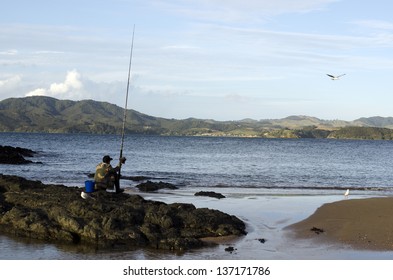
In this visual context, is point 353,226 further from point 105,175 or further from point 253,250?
point 105,175

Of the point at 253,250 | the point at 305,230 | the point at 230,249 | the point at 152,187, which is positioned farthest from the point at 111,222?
the point at 152,187

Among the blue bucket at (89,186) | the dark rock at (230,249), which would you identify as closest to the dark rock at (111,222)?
the blue bucket at (89,186)

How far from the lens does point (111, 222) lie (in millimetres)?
12742

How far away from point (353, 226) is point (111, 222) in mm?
6816

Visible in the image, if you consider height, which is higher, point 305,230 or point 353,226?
point 353,226

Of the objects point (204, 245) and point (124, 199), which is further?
point (124, 199)

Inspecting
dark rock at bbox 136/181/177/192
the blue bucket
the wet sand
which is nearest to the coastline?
the wet sand

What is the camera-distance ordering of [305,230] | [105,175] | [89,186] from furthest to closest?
[105,175]
[89,186]
[305,230]

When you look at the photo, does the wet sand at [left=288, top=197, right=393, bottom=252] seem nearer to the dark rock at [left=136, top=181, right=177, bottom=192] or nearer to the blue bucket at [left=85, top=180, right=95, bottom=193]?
the blue bucket at [left=85, top=180, right=95, bottom=193]

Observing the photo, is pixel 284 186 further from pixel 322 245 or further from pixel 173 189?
pixel 322 245

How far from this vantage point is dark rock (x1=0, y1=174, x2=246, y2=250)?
12.4m
